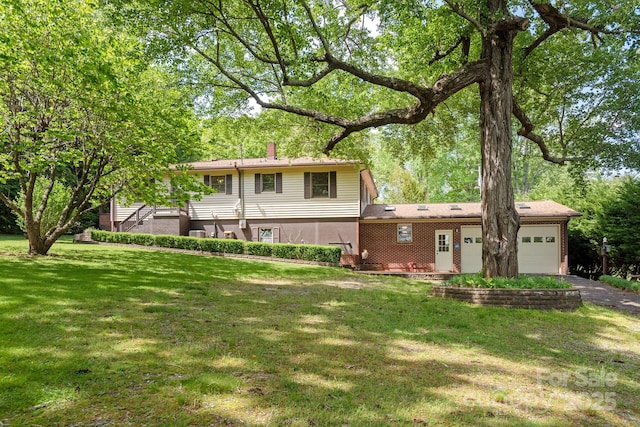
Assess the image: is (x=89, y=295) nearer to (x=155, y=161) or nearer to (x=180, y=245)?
(x=155, y=161)

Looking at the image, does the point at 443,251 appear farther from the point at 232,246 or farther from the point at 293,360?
the point at 293,360

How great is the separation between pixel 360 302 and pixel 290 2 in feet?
23.0

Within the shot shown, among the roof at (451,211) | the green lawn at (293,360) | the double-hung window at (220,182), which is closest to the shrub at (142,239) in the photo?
the double-hung window at (220,182)

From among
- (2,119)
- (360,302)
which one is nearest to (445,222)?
(360,302)

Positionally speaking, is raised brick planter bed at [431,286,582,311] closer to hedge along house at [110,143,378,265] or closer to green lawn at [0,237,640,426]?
green lawn at [0,237,640,426]

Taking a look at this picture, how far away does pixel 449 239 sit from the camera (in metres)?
19.0

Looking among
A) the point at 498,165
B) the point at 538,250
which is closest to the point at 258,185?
the point at 498,165

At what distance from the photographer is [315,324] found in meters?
6.14

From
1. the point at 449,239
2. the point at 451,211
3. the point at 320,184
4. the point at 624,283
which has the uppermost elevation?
the point at 320,184

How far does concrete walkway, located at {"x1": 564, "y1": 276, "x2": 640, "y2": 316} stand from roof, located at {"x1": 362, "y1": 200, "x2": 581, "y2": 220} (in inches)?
172

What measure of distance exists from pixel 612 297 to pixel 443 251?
8.08m

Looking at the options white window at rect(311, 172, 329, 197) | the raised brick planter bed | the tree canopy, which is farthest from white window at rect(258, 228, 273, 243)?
the raised brick planter bed

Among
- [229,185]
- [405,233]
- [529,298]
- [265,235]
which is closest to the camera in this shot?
[529,298]

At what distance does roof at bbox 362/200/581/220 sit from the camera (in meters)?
17.6
